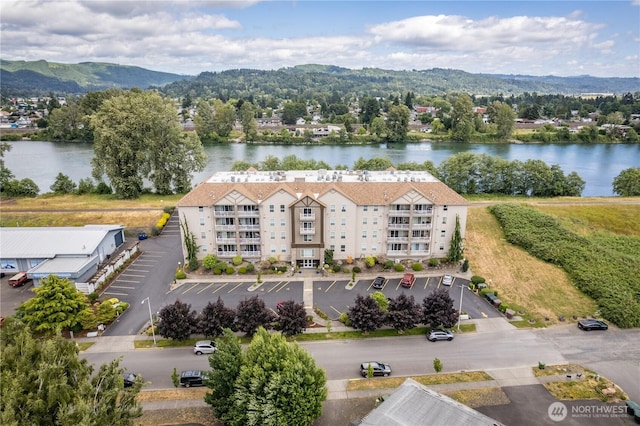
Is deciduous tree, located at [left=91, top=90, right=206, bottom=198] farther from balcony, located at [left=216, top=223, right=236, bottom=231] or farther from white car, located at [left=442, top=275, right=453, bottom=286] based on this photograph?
white car, located at [left=442, top=275, right=453, bottom=286]

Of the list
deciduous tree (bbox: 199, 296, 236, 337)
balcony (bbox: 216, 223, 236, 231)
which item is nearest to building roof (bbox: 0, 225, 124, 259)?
balcony (bbox: 216, 223, 236, 231)

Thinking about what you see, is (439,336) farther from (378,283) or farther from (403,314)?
(378,283)

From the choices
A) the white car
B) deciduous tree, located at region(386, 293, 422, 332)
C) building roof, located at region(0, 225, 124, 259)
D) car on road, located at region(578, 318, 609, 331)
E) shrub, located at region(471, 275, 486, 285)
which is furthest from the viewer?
building roof, located at region(0, 225, 124, 259)

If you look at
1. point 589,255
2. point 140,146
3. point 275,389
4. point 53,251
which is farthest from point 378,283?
point 140,146

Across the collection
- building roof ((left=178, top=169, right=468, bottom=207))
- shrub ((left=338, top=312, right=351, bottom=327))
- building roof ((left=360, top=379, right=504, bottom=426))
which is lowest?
shrub ((left=338, top=312, right=351, bottom=327))

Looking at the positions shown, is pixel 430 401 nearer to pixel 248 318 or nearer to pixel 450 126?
pixel 248 318

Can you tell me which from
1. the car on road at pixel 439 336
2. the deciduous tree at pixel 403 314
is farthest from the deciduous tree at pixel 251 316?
the car on road at pixel 439 336

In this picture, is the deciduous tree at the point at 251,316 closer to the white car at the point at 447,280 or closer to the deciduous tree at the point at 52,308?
the deciduous tree at the point at 52,308
